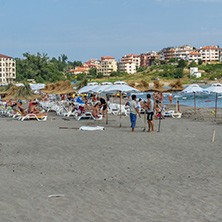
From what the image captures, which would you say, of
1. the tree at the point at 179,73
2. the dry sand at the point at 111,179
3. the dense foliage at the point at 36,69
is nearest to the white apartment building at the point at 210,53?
the tree at the point at 179,73

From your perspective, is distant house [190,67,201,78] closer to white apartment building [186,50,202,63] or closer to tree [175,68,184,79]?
tree [175,68,184,79]

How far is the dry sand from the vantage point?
15.7 feet

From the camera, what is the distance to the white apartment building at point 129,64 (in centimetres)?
17175

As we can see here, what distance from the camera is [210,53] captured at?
164 meters

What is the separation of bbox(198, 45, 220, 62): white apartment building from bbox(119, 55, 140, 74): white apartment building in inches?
1233

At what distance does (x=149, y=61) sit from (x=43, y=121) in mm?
169297

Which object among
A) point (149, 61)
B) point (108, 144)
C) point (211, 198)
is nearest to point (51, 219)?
point (211, 198)

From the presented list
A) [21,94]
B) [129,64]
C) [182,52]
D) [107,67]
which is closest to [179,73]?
[107,67]

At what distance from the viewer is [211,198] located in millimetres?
5406

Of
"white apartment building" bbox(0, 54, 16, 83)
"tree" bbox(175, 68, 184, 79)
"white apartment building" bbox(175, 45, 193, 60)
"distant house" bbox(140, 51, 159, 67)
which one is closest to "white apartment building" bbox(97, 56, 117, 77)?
"distant house" bbox(140, 51, 159, 67)

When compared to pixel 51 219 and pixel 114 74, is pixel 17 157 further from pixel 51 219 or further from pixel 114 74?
pixel 114 74

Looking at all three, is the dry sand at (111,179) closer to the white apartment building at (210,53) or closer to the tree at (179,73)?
the tree at (179,73)

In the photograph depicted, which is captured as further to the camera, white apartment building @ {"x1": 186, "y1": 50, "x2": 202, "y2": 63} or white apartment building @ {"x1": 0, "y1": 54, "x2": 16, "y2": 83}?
white apartment building @ {"x1": 186, "y1": 50, "x2": 202, "y2": 63}

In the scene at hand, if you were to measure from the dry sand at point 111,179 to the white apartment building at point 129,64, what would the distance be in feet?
531
